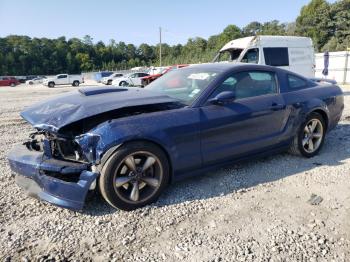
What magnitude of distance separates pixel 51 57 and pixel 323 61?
96.0 metres

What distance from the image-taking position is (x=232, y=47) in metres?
12.5

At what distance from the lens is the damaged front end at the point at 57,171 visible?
3078mm

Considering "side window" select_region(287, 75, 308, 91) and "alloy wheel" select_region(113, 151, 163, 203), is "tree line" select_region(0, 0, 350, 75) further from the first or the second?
"alloy wheel" select_region(113, 151, 163, 203)

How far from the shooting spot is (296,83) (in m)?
4.84

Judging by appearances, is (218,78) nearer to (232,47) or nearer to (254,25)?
(232,47)

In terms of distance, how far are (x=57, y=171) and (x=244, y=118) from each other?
221cm

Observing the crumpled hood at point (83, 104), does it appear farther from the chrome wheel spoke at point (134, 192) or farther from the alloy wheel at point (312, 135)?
the alloy wheel at point (312, 135)

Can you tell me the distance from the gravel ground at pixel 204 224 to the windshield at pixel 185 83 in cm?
107

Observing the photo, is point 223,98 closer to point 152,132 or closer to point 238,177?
point 152,132

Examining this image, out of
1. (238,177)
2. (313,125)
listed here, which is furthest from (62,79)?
(238,177)

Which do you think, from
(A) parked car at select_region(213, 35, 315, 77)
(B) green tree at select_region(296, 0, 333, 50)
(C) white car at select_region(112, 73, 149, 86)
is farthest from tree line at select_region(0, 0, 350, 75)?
(A) parked car at select_region(213, 35, 315, 77)

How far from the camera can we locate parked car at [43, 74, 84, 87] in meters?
38.7

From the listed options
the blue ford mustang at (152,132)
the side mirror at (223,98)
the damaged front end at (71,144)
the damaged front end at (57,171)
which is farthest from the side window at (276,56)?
the damaged front end at (57,171)

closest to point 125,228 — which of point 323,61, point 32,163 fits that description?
point 32,163
